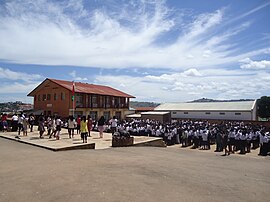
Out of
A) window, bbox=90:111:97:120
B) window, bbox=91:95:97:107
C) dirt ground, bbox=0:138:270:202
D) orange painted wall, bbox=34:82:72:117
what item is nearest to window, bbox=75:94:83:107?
orange painted wall, bbox=34:82:72:117

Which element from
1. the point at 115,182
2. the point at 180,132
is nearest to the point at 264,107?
the point at 180,132

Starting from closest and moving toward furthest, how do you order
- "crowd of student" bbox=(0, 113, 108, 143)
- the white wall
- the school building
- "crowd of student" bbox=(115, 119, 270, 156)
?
"crowd of student" bbox=(0, 113, 108, 143) → "crowd of student" bbox=(115, 119, 270, 156) → the school building → the white wall

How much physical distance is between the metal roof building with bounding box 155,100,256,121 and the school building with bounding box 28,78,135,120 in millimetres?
11232

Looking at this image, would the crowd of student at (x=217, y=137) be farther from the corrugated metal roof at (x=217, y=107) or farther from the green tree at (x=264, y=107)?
the green tree at (x=264, y=107)

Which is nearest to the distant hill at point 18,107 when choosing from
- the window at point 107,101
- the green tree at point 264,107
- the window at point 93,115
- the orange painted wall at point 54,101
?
the orange painted wall at point 54,101

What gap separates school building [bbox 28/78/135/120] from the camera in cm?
3569

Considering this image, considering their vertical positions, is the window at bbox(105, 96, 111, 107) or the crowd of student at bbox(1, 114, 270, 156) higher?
the window at bbox(105, 96, 111, 107)

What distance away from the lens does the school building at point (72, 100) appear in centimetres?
3569

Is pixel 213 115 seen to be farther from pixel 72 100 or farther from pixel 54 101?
pixel 54 101

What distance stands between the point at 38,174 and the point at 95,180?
167 cm

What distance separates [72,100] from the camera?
34.0 meters

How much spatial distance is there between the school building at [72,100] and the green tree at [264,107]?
1079 inches

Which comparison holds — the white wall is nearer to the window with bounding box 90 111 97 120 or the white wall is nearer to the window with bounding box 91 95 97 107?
the window with bounding box 90 111 97 120

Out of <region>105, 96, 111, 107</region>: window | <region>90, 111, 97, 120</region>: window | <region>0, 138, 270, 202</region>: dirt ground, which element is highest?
<region>105, 96, 111, 107</region>: window
